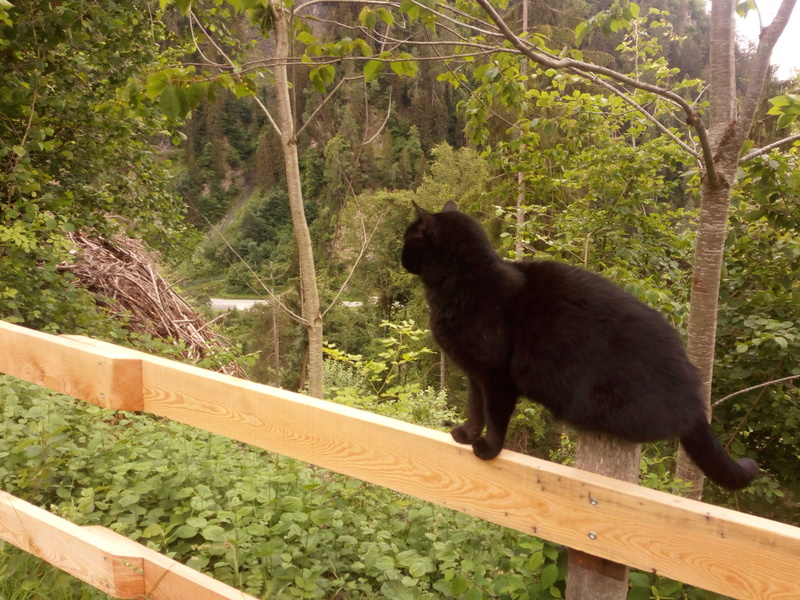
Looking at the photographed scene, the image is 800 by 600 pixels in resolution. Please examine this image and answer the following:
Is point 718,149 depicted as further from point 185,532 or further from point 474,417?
point 185,532

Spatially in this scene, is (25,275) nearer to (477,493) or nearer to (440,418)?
(440,418)

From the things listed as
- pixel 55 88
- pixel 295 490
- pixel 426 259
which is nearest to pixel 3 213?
pixel 55 88

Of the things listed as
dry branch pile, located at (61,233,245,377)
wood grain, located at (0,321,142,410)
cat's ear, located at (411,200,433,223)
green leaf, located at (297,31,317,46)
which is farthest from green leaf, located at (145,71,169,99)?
dry branch pile, located at (61,233,245,377)

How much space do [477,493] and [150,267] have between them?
24.4 ft

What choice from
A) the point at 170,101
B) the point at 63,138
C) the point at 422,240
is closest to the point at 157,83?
the point at 170,101

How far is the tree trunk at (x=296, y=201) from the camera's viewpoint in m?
3.97

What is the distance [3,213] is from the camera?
4.70m

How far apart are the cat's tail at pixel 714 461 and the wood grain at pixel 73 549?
1.79 metres

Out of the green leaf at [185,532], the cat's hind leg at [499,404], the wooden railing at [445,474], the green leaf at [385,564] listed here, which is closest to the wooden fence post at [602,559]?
the wooden railing at [445,474]

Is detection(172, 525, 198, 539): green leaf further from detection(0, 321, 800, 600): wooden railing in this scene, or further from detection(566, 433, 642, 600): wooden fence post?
detection(566, 433, 642, 600): wooden fence post

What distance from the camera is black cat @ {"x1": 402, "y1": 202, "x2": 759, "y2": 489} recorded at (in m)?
1.60

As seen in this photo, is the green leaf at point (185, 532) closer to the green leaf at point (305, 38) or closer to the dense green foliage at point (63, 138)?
the green leaf at point (305, 38)

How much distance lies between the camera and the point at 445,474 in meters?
1.52

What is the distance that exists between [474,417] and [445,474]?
0.49 m
